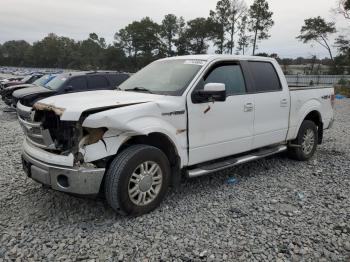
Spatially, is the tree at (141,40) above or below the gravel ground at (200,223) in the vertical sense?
above

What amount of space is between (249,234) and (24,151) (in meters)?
2.85

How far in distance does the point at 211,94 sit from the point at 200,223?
1.55 m

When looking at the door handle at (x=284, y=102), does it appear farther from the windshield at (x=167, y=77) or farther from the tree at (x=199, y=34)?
the tree at (x=199, y=34)

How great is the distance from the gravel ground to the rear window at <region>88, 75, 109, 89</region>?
569 centimetres

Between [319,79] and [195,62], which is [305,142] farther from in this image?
[319,79]

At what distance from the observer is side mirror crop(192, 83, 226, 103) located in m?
4.19

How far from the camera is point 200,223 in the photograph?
3.93 meters

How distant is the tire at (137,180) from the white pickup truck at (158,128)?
0.4 inches

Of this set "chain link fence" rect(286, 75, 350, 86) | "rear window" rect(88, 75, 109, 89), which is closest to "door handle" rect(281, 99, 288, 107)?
"rear window" rect(88, 75, 109, 89)

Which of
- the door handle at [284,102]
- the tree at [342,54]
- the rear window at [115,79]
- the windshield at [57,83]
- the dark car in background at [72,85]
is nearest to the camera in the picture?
the door handle at [284,102]

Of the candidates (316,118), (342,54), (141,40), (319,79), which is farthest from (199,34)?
(316,118)

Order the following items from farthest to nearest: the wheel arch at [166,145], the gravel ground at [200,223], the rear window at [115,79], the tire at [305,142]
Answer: the rear window at [115,79] < the tire at [305,142] < the wheel arch at [166,145] < the gravel ground at [200,223]

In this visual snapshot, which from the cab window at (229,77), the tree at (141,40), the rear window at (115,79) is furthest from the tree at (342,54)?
the tree at (141,40)

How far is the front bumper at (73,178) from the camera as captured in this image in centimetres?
357
